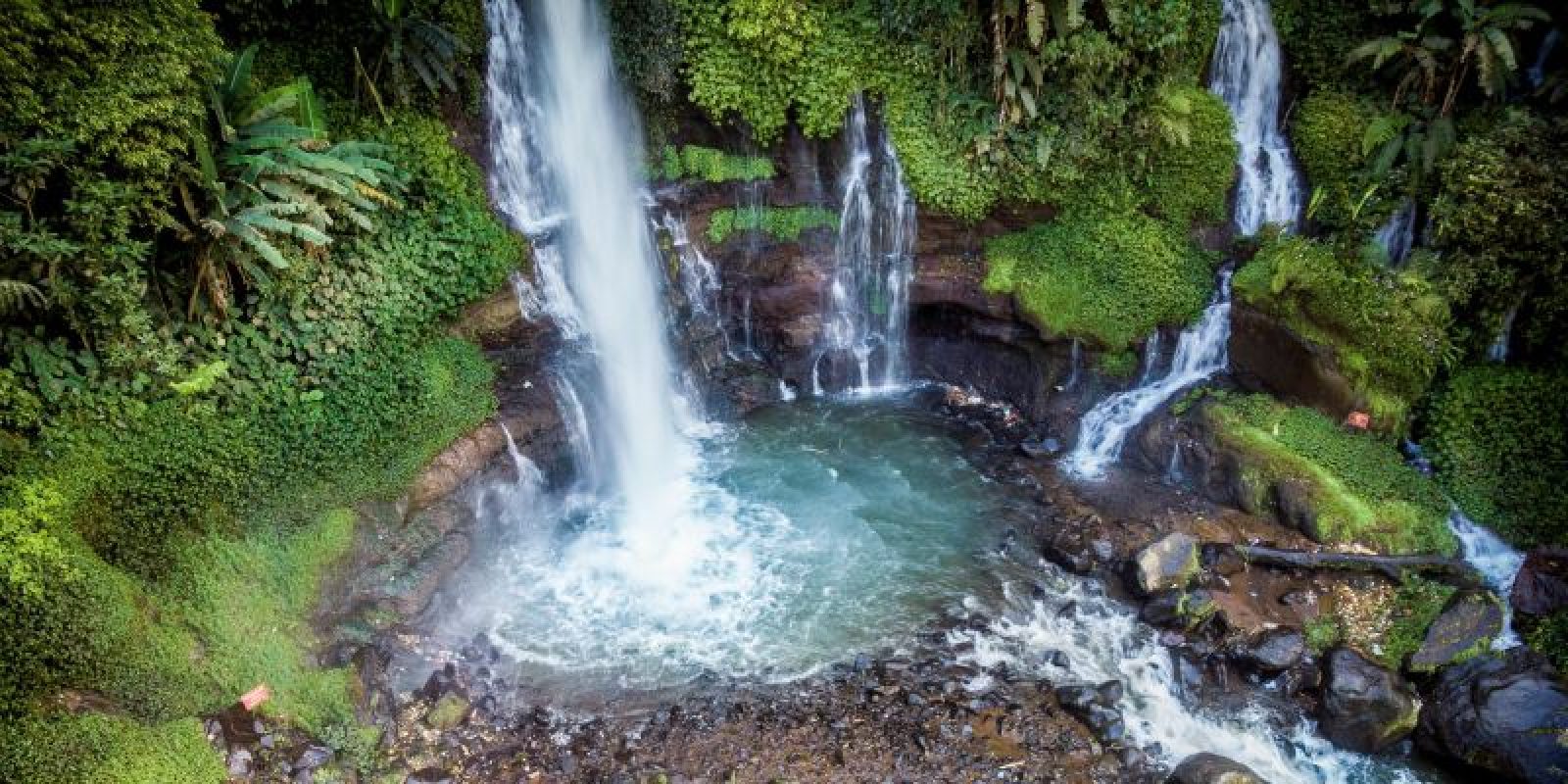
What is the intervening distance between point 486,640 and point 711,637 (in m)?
2.92

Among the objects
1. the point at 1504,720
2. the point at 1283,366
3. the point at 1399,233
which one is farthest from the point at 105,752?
the point at 1399,233

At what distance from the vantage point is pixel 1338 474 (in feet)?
41.2

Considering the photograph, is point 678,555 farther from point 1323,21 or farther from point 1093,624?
point 1323,21

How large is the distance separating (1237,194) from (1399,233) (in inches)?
103

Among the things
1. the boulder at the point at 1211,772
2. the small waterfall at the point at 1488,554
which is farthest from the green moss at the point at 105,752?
the small waterfall at the point at 1488,554

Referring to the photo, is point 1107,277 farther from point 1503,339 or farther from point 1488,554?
point 1488,554

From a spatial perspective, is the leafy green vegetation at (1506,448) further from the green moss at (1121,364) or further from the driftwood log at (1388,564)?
the green moss at (1121,364)

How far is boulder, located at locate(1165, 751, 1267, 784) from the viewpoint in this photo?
8.47 m

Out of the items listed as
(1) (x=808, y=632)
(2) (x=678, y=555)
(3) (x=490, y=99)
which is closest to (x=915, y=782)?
(1) (x=808, y=632)

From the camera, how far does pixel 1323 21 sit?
15117 mm

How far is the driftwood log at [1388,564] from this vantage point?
11.4 m

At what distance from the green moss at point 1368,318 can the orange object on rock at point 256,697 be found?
1509 centimetres

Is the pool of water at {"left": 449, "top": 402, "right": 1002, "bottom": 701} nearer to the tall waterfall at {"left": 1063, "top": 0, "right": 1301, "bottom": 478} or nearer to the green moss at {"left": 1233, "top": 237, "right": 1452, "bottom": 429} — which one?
the tall waterfall at {"left": 1063, "top": 0, "right": 1301, "bottom": 478}

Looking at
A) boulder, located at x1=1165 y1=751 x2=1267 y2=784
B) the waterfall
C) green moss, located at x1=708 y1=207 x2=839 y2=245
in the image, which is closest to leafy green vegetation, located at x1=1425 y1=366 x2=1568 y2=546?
boulder, located at x1=1165 y1=751 x2=1267 y2=784
